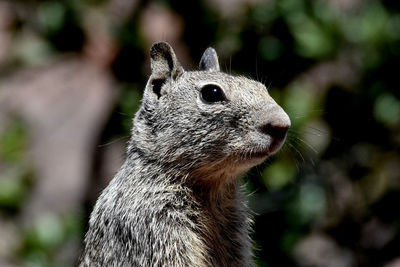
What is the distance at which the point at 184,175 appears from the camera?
3.93 meters

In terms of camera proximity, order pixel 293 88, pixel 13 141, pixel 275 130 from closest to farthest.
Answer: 1. pixel 275 130
2. pixel 293 88
3. pixel 13 141

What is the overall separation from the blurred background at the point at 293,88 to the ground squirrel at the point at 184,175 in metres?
1.28

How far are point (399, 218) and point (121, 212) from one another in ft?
7.69

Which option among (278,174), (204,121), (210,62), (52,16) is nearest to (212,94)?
(204,121)

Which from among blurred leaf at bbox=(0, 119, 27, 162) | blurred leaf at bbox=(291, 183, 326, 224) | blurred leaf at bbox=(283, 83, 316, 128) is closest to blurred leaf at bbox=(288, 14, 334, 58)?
blurred leaf at bbox=(283, 83, 316, 128)

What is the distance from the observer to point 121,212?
155 inches

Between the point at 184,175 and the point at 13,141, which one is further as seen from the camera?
the point at 13,141

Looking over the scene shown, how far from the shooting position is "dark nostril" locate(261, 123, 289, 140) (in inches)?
142

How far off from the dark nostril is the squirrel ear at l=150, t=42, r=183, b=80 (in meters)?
0.61

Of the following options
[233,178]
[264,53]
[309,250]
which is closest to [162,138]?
[233,178]

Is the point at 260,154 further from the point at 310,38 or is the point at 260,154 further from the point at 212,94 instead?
the point at 310,38

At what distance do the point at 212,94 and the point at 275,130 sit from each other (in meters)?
0.39

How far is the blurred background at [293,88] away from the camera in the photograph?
18.5ft

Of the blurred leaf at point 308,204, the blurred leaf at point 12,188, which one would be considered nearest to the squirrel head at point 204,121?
the blurred leaf at point 308,204
